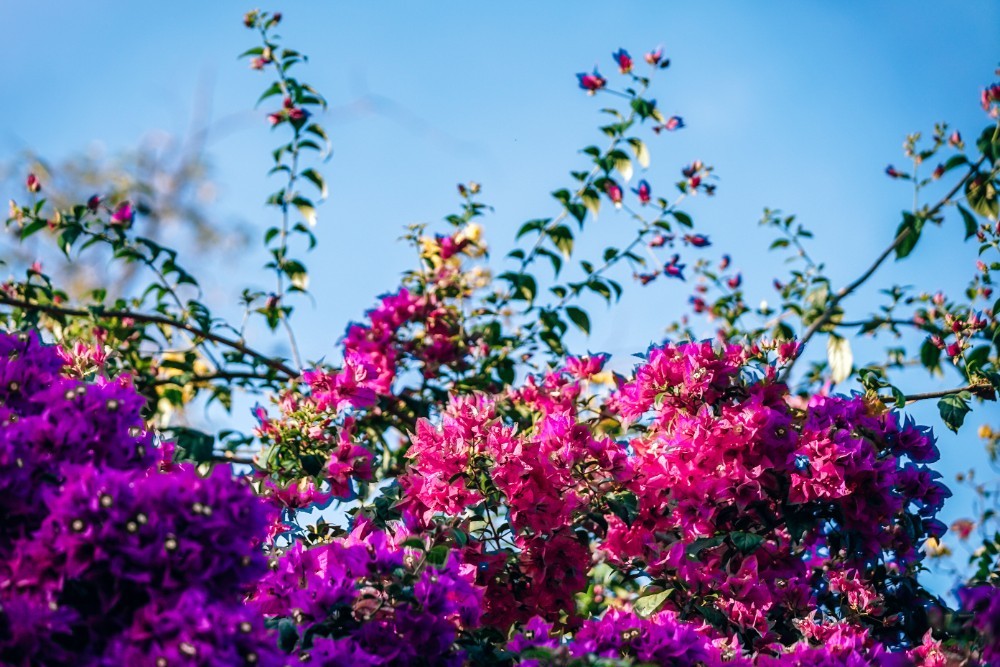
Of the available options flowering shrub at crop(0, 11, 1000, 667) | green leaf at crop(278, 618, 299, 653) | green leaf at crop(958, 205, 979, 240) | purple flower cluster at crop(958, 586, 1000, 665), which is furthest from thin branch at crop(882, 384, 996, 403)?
green leaf at crop(278, 618, 299, 653)

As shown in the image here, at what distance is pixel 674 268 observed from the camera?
11.4 feet

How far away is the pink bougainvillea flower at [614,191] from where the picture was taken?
3.48 metres

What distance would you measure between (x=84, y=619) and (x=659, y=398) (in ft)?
4.56

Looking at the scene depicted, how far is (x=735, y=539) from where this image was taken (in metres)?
2.13

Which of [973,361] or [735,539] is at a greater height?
[973,361]

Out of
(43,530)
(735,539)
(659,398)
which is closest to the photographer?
(43,530)

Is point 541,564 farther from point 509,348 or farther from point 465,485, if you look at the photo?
point 509,348

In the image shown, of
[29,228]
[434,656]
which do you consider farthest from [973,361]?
[29,228]

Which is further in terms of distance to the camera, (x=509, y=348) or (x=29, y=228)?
(x=509, y=348)

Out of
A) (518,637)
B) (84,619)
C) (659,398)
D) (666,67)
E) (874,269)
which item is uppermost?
(666,67)

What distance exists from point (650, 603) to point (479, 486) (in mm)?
458

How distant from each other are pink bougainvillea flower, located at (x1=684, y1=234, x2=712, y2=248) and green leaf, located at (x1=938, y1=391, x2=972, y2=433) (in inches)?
43.4

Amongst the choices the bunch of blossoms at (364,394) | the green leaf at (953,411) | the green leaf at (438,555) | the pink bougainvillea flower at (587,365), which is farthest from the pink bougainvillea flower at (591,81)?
the green leaf at (438,555)

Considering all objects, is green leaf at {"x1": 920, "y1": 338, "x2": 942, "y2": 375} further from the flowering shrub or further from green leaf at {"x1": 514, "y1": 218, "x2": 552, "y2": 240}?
green leaf at {"x1": 514, "y1": 218, "x2": 552, "y2": 240}
